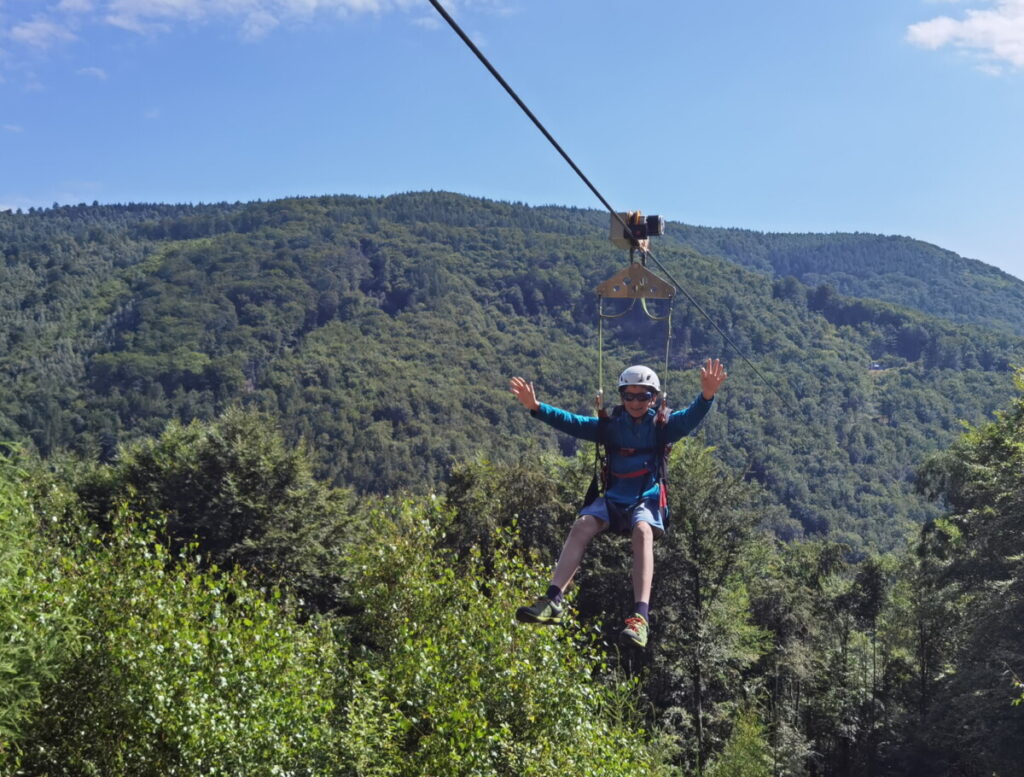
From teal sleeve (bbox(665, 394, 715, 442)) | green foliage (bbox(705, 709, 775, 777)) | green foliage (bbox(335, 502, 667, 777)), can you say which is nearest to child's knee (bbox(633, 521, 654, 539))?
teal sleeve (bbox(665, 394, 715, 442))

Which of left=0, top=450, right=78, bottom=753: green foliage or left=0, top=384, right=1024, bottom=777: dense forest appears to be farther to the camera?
left=0, top=384, right=1024, bottom=777: dense forest

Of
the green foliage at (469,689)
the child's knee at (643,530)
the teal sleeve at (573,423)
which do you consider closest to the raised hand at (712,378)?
the teal sleeve at (573,423)

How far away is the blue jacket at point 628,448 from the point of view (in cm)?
862

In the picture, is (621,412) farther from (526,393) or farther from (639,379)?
(526,393)

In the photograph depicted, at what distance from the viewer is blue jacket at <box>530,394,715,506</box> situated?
8.62 meters

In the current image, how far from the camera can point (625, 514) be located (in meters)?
8.61

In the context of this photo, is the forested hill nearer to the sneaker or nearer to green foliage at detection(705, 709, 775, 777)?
green foliage at detection(705, 709, 775, 777)

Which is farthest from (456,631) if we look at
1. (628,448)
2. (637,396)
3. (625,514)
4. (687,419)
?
(687,419)

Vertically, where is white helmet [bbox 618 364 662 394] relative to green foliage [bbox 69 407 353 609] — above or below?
above

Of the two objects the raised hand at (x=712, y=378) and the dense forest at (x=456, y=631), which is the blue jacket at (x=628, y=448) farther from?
the dense forest at (x=456, y=631)

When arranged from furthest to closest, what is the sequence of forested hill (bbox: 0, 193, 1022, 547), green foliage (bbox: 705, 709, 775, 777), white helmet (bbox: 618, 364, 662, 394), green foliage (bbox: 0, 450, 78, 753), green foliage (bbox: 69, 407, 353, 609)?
forested hill (bbox: 0, 193, 1022, 547) < green foliage (bbox: 69, 407, 353, 609) < green foliage (bbox: 705, 709, 775, 777) < green foliage (bbox: 0, 450, 78, 753) < white helmet (bbox: 618, 364, 662, 394)

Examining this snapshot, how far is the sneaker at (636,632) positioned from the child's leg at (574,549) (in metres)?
0.66

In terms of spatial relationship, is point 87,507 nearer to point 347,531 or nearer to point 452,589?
point 347,531

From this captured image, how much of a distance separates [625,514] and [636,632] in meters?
1.12
